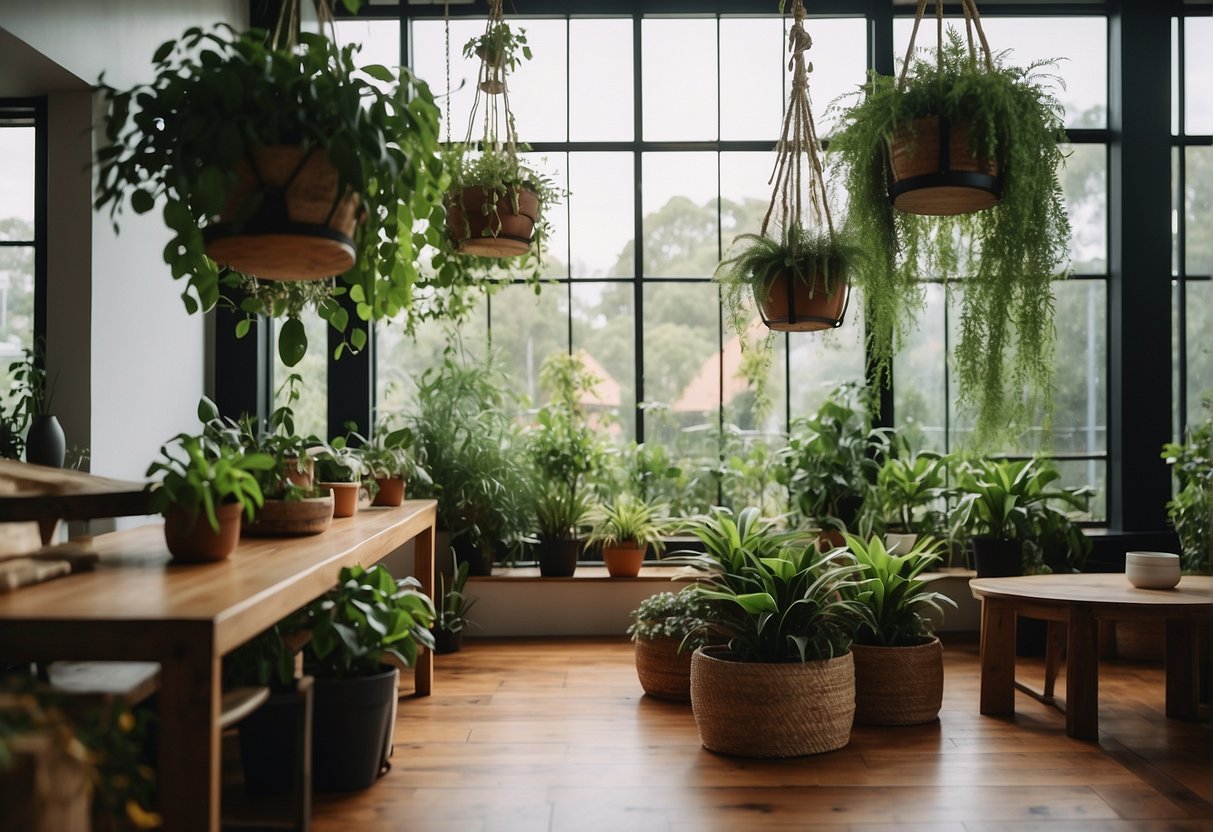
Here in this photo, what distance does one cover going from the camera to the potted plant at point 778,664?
287 cm

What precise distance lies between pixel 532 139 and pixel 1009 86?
3.23m

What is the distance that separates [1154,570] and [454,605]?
2.91 metres

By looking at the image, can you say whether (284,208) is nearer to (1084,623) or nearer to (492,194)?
(492,194)

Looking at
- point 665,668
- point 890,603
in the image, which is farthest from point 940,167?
point 665,668

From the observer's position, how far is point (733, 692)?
289 centimetres

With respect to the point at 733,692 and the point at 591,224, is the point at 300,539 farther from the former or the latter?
the point at 591,224

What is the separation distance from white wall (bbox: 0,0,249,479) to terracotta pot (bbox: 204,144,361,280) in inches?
82.5

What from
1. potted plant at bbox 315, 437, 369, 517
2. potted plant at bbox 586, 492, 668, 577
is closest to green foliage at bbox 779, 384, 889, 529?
potted plant at bbox 586, 492, 668, 577

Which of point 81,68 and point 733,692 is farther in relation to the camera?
point 81,68

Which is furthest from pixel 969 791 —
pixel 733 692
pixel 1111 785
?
pixel 733 692

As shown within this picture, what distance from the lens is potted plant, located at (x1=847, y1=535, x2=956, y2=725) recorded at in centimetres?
Answer: 325

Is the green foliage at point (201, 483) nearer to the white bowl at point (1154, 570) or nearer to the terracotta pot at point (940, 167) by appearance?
the terracotta pot at point (940, 167)

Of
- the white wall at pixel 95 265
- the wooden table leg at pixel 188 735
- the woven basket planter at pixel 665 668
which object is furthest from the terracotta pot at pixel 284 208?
the woven basket planter at pixel 665 668

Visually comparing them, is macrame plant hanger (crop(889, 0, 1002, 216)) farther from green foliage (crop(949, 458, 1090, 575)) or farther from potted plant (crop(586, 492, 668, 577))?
potted plant (crop(586, 492, 668, 577))
